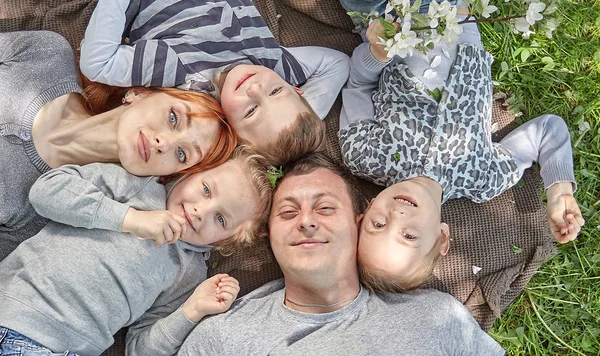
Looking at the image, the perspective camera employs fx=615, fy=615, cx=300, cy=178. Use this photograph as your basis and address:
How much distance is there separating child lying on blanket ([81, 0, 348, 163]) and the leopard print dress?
11.8 inches

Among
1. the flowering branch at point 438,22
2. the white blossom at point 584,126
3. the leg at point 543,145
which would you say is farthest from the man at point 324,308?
the white blossom at point 584,126

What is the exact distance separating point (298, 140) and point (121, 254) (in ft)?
3.50

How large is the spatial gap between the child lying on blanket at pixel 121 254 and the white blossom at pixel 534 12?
1.47 m

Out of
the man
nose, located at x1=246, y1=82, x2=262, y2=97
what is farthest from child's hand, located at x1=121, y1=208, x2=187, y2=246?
nose, located at x1=246, y1=82, x2=262, y2=97

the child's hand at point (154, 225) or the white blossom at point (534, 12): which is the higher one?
the white blossom at point (534, 12)

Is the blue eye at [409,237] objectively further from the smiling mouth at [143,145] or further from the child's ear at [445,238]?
the smiling mouth at [143,145]

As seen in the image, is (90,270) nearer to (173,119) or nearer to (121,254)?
(121,254)

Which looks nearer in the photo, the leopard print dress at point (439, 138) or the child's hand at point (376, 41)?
the child's hand at point (376, 41)

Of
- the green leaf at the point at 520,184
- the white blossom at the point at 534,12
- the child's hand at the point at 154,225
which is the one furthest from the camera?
the green leaf at the point at 520,184

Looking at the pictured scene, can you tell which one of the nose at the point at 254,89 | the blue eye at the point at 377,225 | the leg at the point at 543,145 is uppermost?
the nose at the point at 254,89

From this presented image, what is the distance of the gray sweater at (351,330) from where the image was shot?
3.03m

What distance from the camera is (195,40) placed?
131 inches

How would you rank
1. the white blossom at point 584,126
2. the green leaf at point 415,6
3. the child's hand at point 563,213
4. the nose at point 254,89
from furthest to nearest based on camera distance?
the white blossom at point 584,126
the child's hand at point 563,213
the nose at point 254,89
the green leaf at point 415,6

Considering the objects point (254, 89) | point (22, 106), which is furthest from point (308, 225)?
point (22, 106)
